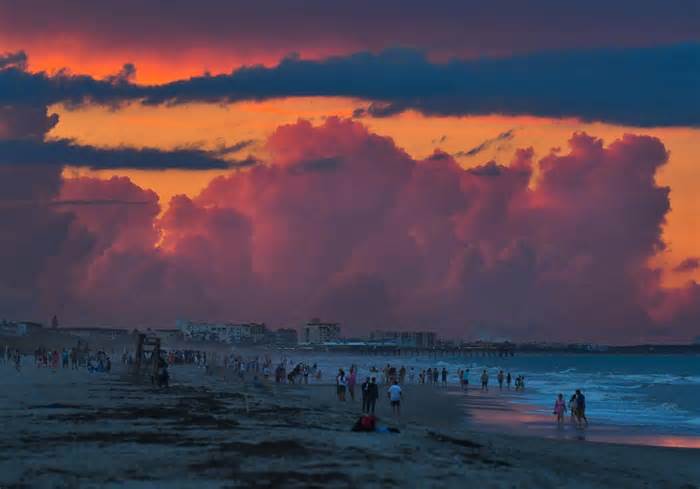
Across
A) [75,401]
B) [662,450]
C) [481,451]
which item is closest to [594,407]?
[662,450]

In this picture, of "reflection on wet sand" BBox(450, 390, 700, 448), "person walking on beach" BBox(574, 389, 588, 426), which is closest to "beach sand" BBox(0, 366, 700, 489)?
"reflection on wet sand" BBox(450, 390, 700, 448)

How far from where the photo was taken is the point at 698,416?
4916cm

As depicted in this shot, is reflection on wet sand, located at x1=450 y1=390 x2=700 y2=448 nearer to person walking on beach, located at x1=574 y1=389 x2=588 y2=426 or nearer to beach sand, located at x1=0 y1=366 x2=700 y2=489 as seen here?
person walking on beach, located at x1=574 y1=389 x2=588 y2=426

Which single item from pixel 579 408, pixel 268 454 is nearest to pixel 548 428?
pixel 579 408

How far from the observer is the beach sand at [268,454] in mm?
17109

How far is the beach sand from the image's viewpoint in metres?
17.1

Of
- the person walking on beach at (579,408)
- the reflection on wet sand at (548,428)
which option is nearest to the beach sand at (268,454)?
the reflection on wet sand at (548,428)

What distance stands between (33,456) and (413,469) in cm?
663

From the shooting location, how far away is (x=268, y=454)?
1981 centimetres

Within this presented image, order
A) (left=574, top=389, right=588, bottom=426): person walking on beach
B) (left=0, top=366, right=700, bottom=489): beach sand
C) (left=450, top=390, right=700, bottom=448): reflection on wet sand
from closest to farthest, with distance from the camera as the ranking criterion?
(left=0, top=366, right=700, bottom=489): beach sand → (left=450, top=390, right=700, bottom=448): reflection on wet sand → (left=574, top=389, right=588, bottom=426): person walking on beach

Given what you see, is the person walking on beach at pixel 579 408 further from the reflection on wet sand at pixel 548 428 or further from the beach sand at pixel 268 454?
the beach sand at pixel 268 454

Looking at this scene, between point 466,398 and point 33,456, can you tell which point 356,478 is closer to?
point 33,456

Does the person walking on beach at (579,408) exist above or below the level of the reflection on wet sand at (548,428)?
above

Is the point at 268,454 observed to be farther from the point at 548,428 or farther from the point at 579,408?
the point at 579,408
